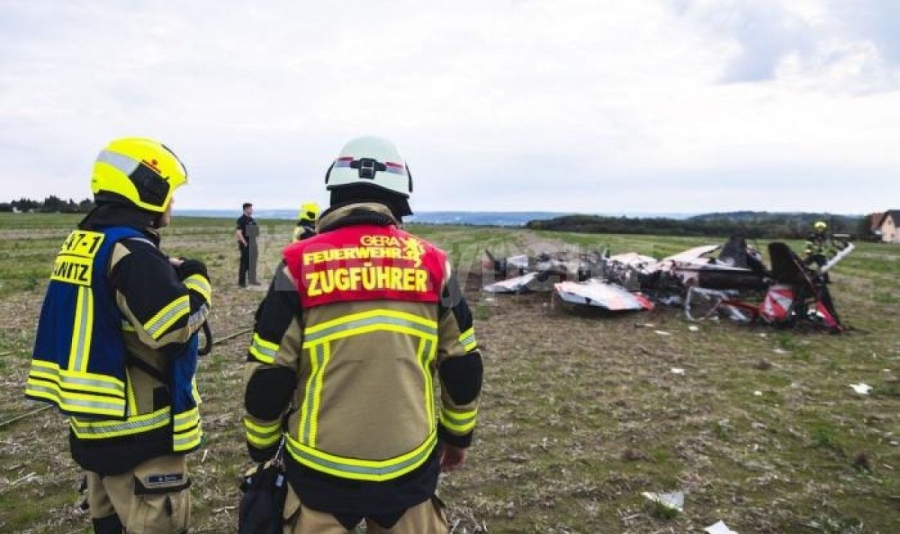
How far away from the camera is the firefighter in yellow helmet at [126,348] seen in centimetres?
228

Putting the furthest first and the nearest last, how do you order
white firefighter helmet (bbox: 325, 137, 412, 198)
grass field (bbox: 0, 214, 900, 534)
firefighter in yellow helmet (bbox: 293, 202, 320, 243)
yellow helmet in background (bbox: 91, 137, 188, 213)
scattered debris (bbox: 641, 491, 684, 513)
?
firefighter in yellow helmet (bbox: 293, 202, 320, 243) → scattered debris (bbox: 641, 491, 684, 513) → grass field (bbox: 0, 214, 900, 534) → yellow helmet in background (bbox: 91, 137, 188, 213) → white firefighter helmet (bbox: 325, 137, 412, 198)

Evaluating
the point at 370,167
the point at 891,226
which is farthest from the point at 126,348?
the point at 891,226

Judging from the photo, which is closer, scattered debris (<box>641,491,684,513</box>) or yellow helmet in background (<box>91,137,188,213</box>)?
yellow helmet in background (<box>91,137,188,213</box>)

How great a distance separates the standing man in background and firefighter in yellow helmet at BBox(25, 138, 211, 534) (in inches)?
447

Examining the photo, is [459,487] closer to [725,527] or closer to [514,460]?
[514,460]

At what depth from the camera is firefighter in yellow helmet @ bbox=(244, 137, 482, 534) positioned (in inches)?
74.4

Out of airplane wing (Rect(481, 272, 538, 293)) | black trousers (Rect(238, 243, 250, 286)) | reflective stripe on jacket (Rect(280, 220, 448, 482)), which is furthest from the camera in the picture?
black trousers (Rect(238, 243, 250, 286))

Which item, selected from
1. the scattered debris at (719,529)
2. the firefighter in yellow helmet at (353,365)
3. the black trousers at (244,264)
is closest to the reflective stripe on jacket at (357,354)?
the firefighter in yellow helmet at (353,365)

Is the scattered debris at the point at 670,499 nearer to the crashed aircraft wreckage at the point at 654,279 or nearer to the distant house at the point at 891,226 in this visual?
the crashed aircraft wreckage at the point at 654,279

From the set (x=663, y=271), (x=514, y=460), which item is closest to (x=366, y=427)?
(x=514, y=460)

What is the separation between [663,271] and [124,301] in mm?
11525

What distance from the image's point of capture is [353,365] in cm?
187

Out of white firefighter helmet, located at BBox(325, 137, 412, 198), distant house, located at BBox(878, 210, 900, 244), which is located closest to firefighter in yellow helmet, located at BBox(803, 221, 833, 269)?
white firefighter helmet, located at BBox(325, 137, 412, 198)

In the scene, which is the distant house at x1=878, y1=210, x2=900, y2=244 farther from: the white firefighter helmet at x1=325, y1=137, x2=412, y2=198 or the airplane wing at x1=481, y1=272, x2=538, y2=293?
the white firefighter helmet at x1=325, y1=137, x2=412, y2=198
